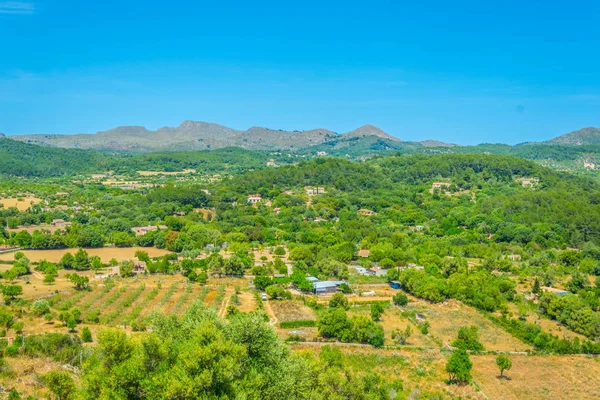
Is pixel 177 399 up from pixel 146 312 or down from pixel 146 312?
up

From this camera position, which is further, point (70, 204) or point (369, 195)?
point (369, 195)

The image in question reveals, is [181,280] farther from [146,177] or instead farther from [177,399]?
[146,177]

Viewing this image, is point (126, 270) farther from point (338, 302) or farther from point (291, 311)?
point (338, 302)

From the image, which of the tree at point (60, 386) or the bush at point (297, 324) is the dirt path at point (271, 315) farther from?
the tree at point (60, 386)

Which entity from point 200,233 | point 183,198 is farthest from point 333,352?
point 183,198

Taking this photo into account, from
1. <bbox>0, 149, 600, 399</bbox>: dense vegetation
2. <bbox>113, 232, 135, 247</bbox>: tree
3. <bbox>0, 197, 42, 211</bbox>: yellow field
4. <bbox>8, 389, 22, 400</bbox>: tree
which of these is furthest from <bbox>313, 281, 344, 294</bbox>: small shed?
<bbox>0, 197, 42, 211</bbox>: yellow field

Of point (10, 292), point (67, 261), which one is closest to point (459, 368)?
point (10, 292)

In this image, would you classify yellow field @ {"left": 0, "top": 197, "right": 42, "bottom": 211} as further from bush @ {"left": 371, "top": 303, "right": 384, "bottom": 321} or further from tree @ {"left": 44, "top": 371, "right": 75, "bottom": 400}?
tree @ {"left": 44, "top": 371, "right": 75, "bottom": 400}

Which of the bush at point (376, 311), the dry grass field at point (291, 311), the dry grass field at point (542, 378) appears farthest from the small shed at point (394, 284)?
the dry grass field at point (542, 378)

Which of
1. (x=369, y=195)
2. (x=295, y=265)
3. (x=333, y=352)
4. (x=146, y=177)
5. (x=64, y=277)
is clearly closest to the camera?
(x=333, y=352)
